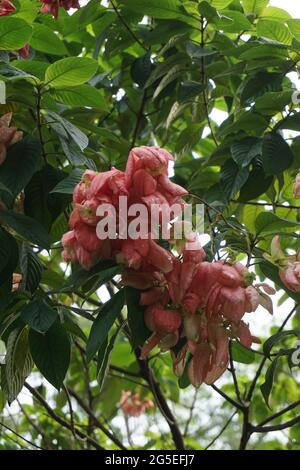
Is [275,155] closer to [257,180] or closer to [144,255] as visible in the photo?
[257,180]

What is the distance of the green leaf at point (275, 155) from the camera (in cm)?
141

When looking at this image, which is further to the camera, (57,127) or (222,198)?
(222,198)

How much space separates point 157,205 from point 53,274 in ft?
1.74

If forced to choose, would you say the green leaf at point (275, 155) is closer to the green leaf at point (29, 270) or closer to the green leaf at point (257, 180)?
the green leaf at point (257, 180)

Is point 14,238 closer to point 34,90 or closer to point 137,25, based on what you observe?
point 34,90

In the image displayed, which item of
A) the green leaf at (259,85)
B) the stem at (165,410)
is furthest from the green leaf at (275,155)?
the stem at (165,410)

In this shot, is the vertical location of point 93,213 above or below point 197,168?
below

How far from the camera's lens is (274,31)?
1.48 metres

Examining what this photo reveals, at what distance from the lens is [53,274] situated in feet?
4.83

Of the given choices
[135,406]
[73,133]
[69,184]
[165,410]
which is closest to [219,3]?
[73,133]

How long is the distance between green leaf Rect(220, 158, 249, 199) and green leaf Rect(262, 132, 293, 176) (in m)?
0.07
